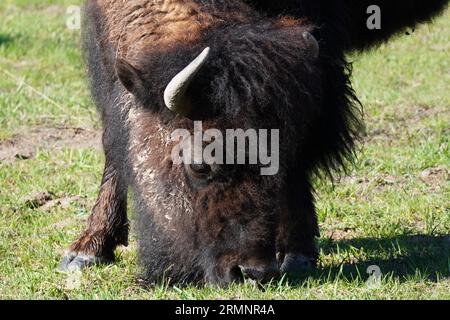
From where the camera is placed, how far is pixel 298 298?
532 centimetres

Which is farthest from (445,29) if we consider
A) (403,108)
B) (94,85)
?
(94,85)

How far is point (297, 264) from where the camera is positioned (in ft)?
20.7

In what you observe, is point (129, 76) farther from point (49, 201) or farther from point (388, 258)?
point (49, 201)

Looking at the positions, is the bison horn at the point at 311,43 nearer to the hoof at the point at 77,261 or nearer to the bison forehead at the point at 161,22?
the bison forehead at the point at 161,22

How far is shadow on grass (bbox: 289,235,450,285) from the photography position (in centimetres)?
589

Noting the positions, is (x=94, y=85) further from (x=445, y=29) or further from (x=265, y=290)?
(x=445, y=29)

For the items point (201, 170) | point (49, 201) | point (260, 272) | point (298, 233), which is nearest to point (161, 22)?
point (201, 170)

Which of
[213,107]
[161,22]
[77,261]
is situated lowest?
[77,261]

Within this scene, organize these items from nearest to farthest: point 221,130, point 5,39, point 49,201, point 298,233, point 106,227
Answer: point 221,130
point 298,233
point 106,227
point 49,201
point 5,39

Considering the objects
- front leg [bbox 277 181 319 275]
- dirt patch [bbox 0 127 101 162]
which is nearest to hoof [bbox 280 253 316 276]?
front leg [bbox 277 181 319 275]

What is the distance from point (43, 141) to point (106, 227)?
2.77m

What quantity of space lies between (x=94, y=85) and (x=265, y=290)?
191 centimetres

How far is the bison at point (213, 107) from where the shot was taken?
17.2 feet
